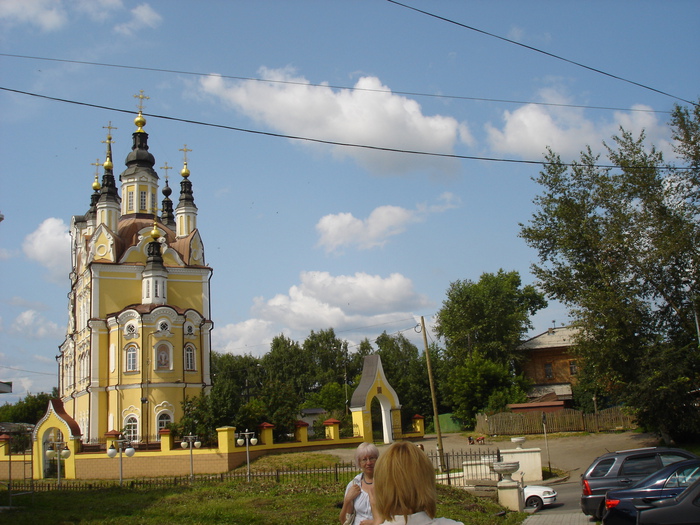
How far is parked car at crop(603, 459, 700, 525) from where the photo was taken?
1093 cm

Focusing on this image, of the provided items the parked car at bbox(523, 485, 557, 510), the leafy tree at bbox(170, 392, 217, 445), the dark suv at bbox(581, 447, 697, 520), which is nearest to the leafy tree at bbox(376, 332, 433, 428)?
the leafy tree at bbox(170, 392, 217, 445)

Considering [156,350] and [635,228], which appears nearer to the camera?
[635,228]

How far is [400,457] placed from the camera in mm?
3852

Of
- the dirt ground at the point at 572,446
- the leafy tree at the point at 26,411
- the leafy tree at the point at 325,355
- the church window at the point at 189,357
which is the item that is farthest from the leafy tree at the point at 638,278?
the leafy tree at the point at 26,411

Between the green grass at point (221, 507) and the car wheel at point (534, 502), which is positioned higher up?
the green grass at point (221, 507)

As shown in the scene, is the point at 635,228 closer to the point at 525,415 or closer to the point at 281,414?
the point at 525,415

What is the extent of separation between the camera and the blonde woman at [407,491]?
12.4 feet

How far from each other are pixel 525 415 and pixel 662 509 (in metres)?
29.7

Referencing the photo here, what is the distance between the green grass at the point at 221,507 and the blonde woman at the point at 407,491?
8.92 m

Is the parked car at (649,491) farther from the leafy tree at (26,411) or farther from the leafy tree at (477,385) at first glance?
the leafy tree at (26,411)

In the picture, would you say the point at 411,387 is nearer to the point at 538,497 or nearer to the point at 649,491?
the point at 538,497

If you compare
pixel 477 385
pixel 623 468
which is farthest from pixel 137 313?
pixel 623 468

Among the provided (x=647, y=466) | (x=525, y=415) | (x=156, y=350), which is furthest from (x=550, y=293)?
(x=156, y=350)

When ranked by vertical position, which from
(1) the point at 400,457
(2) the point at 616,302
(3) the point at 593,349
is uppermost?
(2) the point at 616,302
